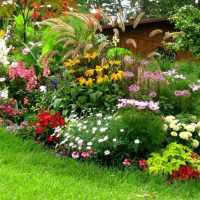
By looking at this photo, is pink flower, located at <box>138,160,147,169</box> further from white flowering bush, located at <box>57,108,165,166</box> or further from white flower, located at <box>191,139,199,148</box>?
white flower, located at <box>191,139,199,148</box>

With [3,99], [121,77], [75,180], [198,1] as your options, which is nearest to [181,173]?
[75,180]

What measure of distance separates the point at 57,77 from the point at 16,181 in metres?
3.87

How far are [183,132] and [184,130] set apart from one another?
0.73 feet

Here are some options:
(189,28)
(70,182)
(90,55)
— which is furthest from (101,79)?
(189,28)

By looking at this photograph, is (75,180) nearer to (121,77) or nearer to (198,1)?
(121,77)

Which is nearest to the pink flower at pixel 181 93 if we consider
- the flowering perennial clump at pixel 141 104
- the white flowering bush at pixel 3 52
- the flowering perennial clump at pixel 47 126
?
the flowering perennial clump at pixel 141 104

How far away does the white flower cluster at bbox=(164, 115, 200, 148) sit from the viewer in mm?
6688

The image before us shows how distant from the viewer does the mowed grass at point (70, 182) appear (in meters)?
4.92

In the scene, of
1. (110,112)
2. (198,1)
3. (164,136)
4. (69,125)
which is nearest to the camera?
(164,136)

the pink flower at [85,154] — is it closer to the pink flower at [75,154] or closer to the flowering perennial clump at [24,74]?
the pink flower at [75,154]

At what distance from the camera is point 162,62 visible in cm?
1398

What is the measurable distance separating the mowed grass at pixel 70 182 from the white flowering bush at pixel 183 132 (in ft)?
2.99

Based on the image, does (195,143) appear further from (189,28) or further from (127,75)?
(189,28)

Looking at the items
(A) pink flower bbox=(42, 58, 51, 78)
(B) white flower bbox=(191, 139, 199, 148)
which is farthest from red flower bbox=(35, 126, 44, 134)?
(B) white flower bbox=(191, 139, 199, 148)
